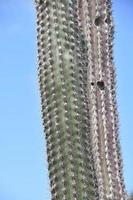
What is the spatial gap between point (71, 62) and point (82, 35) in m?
0.41

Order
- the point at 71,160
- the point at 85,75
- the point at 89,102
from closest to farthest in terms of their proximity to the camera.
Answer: the point at 71,160, the point at 85,75, the point at 89,102

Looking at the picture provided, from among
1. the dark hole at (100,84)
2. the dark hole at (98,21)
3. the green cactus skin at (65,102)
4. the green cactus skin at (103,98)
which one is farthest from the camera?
the dark hole at (98,21)

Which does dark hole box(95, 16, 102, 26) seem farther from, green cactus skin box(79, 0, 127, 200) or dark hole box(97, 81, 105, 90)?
dark hole box(97, 81, 105, 90)

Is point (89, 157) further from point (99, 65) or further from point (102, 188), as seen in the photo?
point (99, 65)

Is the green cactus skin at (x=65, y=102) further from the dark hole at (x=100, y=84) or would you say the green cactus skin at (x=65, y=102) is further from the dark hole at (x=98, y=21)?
the dark hole at (x=98, y=21)

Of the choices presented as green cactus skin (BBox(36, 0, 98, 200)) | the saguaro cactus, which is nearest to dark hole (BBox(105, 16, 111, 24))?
the saguaro cactus

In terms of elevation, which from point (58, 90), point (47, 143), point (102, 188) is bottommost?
point (102, 188)

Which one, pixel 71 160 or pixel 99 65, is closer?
pixel 71 160

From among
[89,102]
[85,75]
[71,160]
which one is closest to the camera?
[71,160]

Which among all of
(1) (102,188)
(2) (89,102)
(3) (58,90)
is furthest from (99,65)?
(1) (102,188)

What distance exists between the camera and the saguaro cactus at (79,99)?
4.59 meters

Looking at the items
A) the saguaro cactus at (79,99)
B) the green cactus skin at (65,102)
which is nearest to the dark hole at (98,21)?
the saguaro cactus at (79,99)

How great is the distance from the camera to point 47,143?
4699 mm

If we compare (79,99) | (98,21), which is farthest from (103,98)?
(98,21)
